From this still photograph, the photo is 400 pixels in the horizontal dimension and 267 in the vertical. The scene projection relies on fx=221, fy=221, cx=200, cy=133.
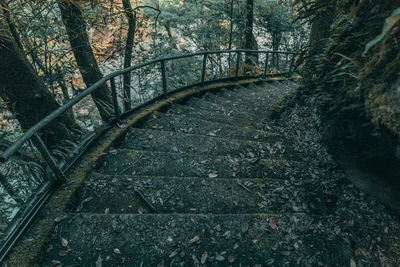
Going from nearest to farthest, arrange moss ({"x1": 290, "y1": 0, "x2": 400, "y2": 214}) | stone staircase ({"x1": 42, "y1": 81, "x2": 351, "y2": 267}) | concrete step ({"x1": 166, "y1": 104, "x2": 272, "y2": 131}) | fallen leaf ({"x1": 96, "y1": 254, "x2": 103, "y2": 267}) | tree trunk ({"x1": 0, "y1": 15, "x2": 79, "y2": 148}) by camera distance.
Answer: moss ({"x1": 290, "y1": 0, "x2": 400, "y2": 214})
fallen leaf ({"x1": 96, "y1": 254, "x2": 103, "y2": 267})
stone staircase ({"x1": 42, "y1": 81, "x2": 351, "y2": 267})
tree trunk ({"x1": 0, "y1": 15, "x2": 79, "y2": 148})
concrete step ({"x1": 166, "y1": 104, "x2": 272, "y2": 131})

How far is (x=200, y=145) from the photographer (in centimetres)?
345

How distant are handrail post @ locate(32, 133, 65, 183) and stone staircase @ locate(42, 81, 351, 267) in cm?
28

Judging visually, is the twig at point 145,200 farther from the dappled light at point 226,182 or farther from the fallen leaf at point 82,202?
the fallen leaf at point 82,202

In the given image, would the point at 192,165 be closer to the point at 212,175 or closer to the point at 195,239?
the point at 212,175

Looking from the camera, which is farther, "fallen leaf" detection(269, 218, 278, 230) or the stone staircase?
"fallen leaf" detection(269, 218, 278, 230)

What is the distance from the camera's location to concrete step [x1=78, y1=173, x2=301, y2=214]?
7.39 feet

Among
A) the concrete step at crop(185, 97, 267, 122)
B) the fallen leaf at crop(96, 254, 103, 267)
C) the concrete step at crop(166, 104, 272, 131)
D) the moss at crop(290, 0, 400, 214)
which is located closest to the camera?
the moss at crop(290, 0, 400, 214)

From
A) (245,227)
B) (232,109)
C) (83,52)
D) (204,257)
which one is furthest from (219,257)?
(83,52)

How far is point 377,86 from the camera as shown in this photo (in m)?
1.57

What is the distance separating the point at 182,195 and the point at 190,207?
17 cm

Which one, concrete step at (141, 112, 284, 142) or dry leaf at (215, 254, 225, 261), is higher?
concrete step at (141, 112, 284, 142)

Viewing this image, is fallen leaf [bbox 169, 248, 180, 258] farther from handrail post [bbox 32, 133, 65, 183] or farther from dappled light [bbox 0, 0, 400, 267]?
handrail post [bbox 32, 133, 65, 183]

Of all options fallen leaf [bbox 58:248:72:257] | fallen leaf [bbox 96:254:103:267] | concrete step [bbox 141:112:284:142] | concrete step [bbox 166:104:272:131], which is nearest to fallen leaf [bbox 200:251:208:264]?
fallen leaf [bbox 96:254:103:267]

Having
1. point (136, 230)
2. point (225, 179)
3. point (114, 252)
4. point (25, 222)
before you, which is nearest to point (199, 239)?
point (136, 230)
